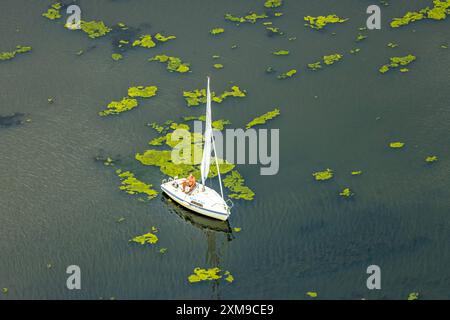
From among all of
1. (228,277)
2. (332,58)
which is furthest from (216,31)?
(228,277)

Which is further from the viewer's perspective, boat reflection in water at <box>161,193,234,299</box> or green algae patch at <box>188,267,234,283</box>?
boat reflection in water at <box>161,193,234,299</box>

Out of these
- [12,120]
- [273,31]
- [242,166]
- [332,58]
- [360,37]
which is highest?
[273,31]

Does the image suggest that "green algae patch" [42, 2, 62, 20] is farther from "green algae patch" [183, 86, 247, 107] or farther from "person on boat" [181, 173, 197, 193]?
"person on boat" [181, 173, 197, 193]

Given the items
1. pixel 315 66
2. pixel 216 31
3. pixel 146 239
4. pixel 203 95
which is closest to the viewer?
pixel 146 239

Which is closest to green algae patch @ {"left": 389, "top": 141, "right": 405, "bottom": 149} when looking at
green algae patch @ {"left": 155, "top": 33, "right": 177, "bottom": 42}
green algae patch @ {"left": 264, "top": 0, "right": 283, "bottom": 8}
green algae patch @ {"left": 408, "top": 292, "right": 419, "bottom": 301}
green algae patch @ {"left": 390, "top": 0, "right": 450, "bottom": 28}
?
green algae patch @ {"left": 408, "top": 292, "right": 419, "bottom": 301}

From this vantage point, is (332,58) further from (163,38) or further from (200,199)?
(200,199)

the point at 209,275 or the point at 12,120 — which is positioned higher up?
the point at 12,120

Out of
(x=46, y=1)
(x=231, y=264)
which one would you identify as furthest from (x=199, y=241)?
(x=46, y=1)
